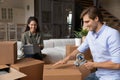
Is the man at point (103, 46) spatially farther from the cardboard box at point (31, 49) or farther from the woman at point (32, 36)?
the woman at point (32, 36)

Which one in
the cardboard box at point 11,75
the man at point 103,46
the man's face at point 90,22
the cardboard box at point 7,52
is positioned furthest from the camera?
the cardboard box at point 7,52

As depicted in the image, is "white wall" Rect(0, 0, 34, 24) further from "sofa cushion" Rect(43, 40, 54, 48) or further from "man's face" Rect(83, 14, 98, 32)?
"man's face" Rect(83, 14, 98, 32)

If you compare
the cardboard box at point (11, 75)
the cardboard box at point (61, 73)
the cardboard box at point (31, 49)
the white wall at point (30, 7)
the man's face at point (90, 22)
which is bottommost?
the cardboard box at point (11, 75)

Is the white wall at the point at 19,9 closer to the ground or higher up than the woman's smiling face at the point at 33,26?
higher up

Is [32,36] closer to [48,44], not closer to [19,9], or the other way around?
[48,44]

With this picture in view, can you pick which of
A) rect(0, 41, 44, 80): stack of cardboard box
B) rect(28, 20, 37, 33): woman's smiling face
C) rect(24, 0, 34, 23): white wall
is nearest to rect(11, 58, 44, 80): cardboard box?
rect(0, 41, 44, 80): stack of cardboard box

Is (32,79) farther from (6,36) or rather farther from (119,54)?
(6,36)

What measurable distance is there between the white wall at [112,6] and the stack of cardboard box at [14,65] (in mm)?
7430

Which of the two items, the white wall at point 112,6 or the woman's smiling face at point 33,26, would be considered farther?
the white wall at point 112,6

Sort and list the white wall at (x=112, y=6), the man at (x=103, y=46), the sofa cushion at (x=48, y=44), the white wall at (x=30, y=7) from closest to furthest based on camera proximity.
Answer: the man at (x=103, y=46), the sofa cushion at (x=48, y=44), the white wall at (x=30, y=7), the white wall at (x=112, y=6)

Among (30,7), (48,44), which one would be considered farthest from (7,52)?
(30,7)

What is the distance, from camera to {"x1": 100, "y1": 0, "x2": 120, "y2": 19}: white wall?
8.82 metres

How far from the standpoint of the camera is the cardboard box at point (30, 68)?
194cm

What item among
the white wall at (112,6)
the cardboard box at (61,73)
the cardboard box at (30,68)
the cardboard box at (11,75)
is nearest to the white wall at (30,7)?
the white wall at (112,6)
